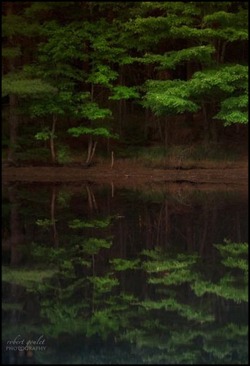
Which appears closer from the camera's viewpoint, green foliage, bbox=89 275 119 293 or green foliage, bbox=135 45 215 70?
green foliage, bbox=89 275 119 293

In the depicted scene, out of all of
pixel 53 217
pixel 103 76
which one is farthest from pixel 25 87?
pixel 53 217

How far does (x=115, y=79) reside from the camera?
2402cm

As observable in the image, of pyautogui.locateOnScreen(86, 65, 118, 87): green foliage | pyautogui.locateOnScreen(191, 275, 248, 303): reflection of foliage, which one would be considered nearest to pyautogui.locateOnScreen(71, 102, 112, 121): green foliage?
pyautogui.locateOnScreen(86, 65, 118, 87): green foliage

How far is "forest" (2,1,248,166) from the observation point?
2153 cm

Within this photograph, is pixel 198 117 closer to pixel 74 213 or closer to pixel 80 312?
pixel 74 213

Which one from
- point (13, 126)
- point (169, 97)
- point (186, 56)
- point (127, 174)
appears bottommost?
point (127, 174)

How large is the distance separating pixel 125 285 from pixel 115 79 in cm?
1743

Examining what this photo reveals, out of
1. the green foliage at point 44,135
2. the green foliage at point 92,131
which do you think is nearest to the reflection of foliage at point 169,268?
the green foliage at point 92,131

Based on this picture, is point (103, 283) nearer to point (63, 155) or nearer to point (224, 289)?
point (224, 289)

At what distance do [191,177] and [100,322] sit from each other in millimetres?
15704

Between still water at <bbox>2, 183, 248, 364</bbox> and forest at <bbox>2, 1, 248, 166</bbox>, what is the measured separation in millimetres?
8648

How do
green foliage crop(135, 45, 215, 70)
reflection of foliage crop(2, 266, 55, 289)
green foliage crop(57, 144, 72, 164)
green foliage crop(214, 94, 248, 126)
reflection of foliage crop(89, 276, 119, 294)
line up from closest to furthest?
reflection of foliage crop(89, 276, 119, 294)
reflection of foliage crop(2, 266, 55, 289)
green foliage crop(214, 94, 248, 126)
green foliage crop(135, 45, 215, 70)
green foliage crop(57, 144, 72, 164)

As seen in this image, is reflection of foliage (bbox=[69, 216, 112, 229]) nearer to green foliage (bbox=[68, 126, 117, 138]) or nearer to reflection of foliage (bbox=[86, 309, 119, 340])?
reflection of foliage (bbox=[86, 309, 119, 340])

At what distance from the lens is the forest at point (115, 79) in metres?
21.5
